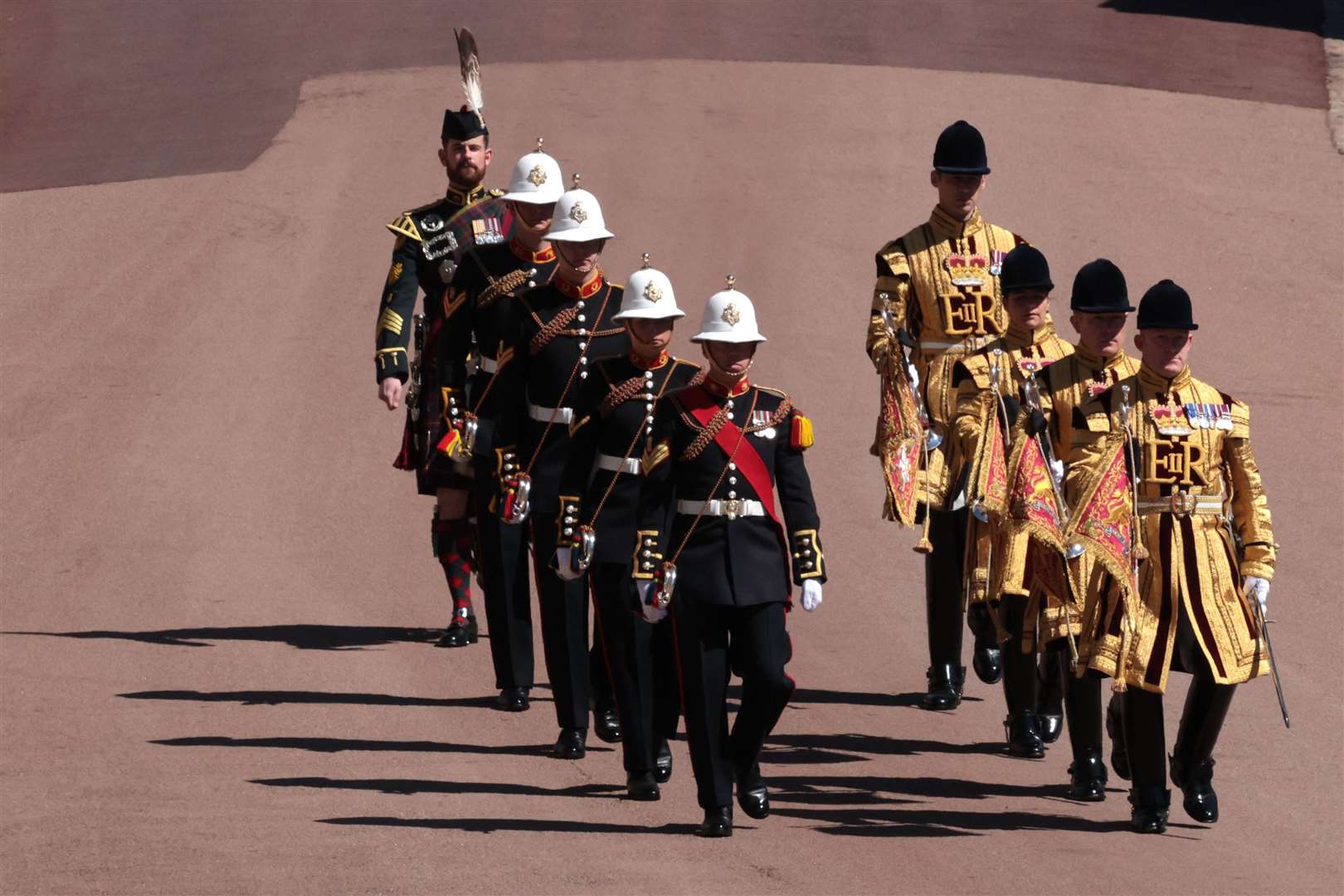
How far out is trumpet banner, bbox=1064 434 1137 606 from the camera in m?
10.4

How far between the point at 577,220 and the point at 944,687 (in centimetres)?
304

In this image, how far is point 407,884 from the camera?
30.6 feet

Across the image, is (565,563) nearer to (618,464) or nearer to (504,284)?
(618,464)

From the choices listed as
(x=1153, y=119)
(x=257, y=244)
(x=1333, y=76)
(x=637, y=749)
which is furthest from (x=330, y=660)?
(x=1333, y=76)

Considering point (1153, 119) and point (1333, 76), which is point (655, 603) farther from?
point (1333, 76)

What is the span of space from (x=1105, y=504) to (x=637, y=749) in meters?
2.10

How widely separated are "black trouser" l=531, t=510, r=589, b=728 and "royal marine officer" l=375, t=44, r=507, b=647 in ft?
3.99

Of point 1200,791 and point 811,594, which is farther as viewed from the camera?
point 1200,791

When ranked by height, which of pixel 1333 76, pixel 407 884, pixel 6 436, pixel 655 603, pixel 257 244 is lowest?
pixel 407 884

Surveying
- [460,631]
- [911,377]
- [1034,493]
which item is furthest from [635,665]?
→ [460,631]

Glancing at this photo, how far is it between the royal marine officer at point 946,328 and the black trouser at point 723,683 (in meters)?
2.62

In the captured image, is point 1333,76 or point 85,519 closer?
point 85,519

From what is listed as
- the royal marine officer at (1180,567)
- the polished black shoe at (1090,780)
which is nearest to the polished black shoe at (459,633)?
the polished black shoe at (1090,780)

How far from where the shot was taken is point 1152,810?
10344mm
